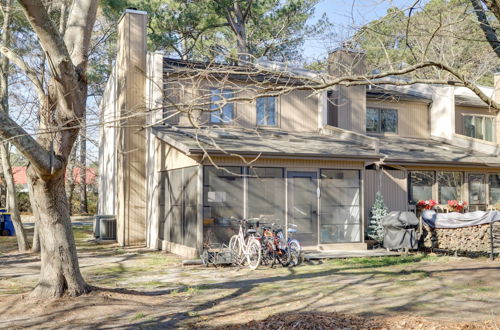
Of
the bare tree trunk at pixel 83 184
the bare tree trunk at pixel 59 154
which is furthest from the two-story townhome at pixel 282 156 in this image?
the bare tree trunk at pixel 83 184

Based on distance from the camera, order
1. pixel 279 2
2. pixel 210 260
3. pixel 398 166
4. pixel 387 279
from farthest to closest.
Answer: pixel 279 2 → pixel 398 166 → pixel 210 260 → pixel 387 279

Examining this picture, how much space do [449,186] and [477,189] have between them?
137 cm

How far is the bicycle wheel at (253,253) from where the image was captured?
38.6 feet

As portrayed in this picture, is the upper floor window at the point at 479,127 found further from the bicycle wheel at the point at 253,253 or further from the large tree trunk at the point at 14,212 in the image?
the large tree trunk at the point at 14,212

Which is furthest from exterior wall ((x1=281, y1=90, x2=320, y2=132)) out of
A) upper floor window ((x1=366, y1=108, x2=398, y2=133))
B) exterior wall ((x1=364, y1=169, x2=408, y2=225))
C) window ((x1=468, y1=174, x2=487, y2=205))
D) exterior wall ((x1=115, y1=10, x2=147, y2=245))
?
window ((x1=468, y1=174, x2=487, y2=205))

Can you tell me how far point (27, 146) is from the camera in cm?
722

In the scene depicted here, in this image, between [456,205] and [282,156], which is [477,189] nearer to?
[456,205]

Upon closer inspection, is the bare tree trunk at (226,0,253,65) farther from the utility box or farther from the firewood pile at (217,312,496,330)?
the firewood pile at (217,312,496,330)

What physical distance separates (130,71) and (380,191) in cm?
938

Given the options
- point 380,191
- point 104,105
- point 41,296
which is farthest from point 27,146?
point 104,105

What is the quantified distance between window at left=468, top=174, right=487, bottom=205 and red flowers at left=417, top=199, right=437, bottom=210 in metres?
2.17

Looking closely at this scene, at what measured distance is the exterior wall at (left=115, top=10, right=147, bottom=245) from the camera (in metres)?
17.4

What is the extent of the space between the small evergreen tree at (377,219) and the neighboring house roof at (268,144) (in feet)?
5.62

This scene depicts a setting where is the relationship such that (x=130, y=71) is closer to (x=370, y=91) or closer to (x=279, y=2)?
(x=370, y=91)
